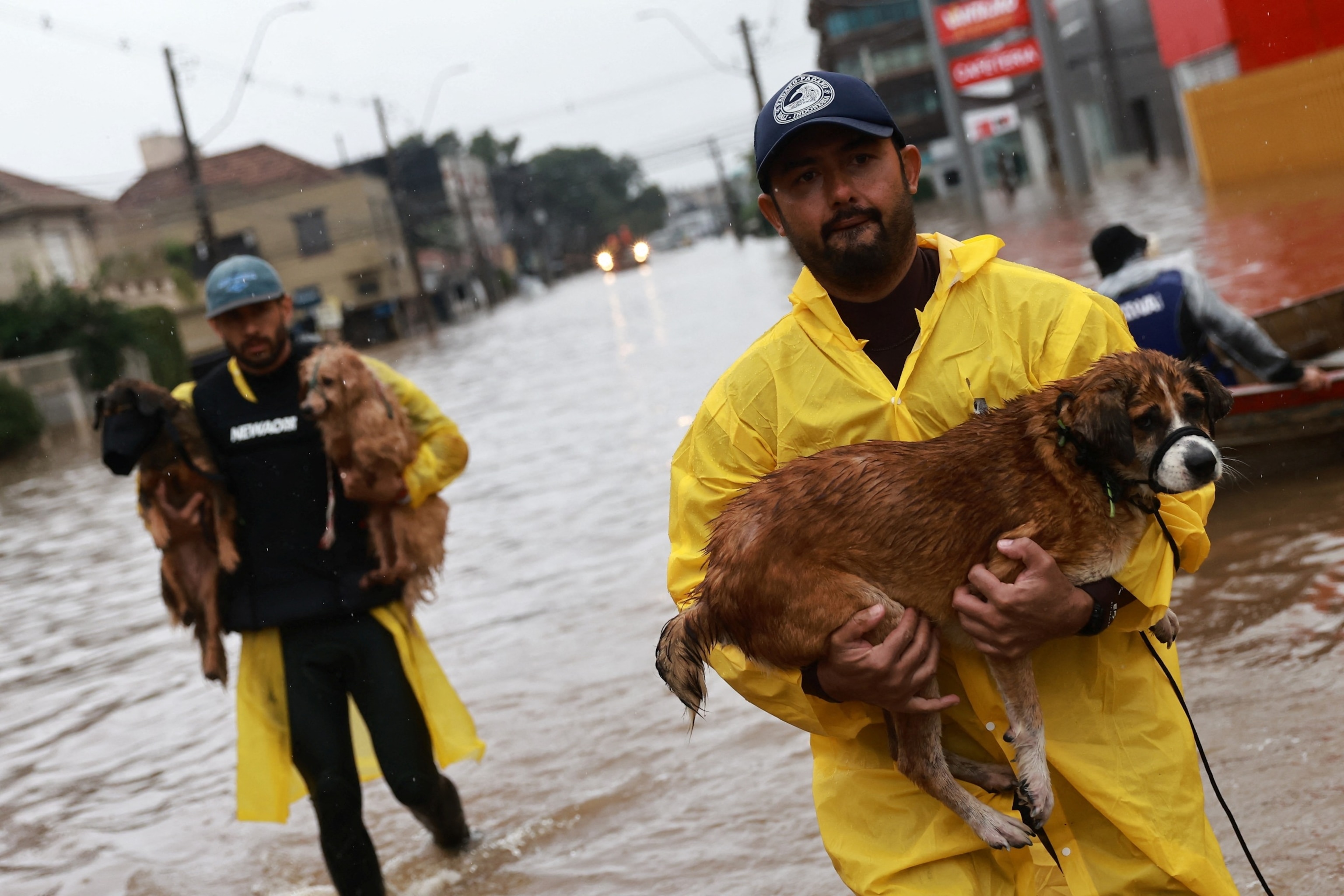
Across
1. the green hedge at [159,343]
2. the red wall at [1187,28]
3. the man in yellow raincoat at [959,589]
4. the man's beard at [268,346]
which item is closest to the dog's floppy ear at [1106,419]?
the man in yellow raincoat at [959,589]

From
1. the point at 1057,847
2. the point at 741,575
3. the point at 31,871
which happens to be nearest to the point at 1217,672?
the point at 1057,847

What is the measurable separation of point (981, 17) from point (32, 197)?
37.2m

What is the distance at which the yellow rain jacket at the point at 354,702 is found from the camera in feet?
18.2

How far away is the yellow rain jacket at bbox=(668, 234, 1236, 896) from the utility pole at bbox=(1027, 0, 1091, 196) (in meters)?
39.7

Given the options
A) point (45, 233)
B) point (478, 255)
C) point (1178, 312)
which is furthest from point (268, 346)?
point (478, 255)

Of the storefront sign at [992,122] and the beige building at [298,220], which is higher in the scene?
the beige building at [298,220]

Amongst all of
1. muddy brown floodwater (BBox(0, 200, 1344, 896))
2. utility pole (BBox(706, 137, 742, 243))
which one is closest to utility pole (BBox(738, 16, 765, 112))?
utility pole (BBox(706, 137, 742, 243))

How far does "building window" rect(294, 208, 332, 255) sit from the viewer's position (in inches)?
2668

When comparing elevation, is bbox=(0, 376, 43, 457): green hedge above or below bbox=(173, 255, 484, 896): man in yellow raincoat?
above

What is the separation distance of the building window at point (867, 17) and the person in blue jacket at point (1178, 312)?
72869mm

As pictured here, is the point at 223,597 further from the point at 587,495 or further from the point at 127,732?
the point at 587,495

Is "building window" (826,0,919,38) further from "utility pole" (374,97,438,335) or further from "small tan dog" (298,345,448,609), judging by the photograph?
"small tan dog" (298,345,448,609)

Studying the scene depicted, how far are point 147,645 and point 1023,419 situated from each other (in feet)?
35.0

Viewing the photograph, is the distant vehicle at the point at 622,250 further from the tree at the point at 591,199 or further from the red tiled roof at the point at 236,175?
the red tiled roof at the point at 236,175
